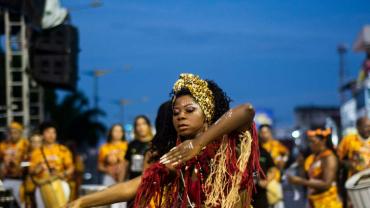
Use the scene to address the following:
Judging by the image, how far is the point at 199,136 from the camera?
464 centimetres

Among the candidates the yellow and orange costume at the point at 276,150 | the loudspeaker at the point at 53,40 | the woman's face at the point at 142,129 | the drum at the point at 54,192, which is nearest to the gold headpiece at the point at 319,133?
the woman's face at the point at 142,129

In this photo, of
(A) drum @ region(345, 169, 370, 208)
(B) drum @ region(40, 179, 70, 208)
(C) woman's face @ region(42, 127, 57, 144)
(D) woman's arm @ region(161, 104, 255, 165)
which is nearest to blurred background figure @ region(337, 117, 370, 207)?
(B) drum @ region(40, 179, 70, 208)

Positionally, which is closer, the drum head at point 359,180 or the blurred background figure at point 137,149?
the drum head at point 359,180

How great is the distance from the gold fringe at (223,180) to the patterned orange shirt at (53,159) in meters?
7.38

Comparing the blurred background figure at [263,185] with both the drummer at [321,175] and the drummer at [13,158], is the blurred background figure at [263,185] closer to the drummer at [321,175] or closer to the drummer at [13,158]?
the drummer at [321,175]

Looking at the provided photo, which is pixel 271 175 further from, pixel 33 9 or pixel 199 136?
pixel 33 9

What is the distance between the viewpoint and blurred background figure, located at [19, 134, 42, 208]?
1256 cm

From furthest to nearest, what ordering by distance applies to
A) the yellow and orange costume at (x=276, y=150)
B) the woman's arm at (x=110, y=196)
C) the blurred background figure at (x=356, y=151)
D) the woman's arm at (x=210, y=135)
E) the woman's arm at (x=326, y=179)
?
the yellow and orange costume at (x=276, y=150), the blurred background figure at (x=356, y=151), the woman's arm at (x=326, y=179), the woman's arm at (x=210, y=135), the woman's arm at (x=110, y=196)

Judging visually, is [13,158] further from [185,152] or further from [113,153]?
[185,152]

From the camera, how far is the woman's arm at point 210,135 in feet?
15.1

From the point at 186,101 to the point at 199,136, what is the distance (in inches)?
13.6

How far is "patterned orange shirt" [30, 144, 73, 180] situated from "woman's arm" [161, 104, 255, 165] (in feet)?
25.0

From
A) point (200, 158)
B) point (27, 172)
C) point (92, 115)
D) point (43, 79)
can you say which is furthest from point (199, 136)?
point (92, 115)

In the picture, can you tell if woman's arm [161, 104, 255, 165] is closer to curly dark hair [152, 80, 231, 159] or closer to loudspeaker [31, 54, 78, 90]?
curly dark hair [152, 80, 231, 159]
